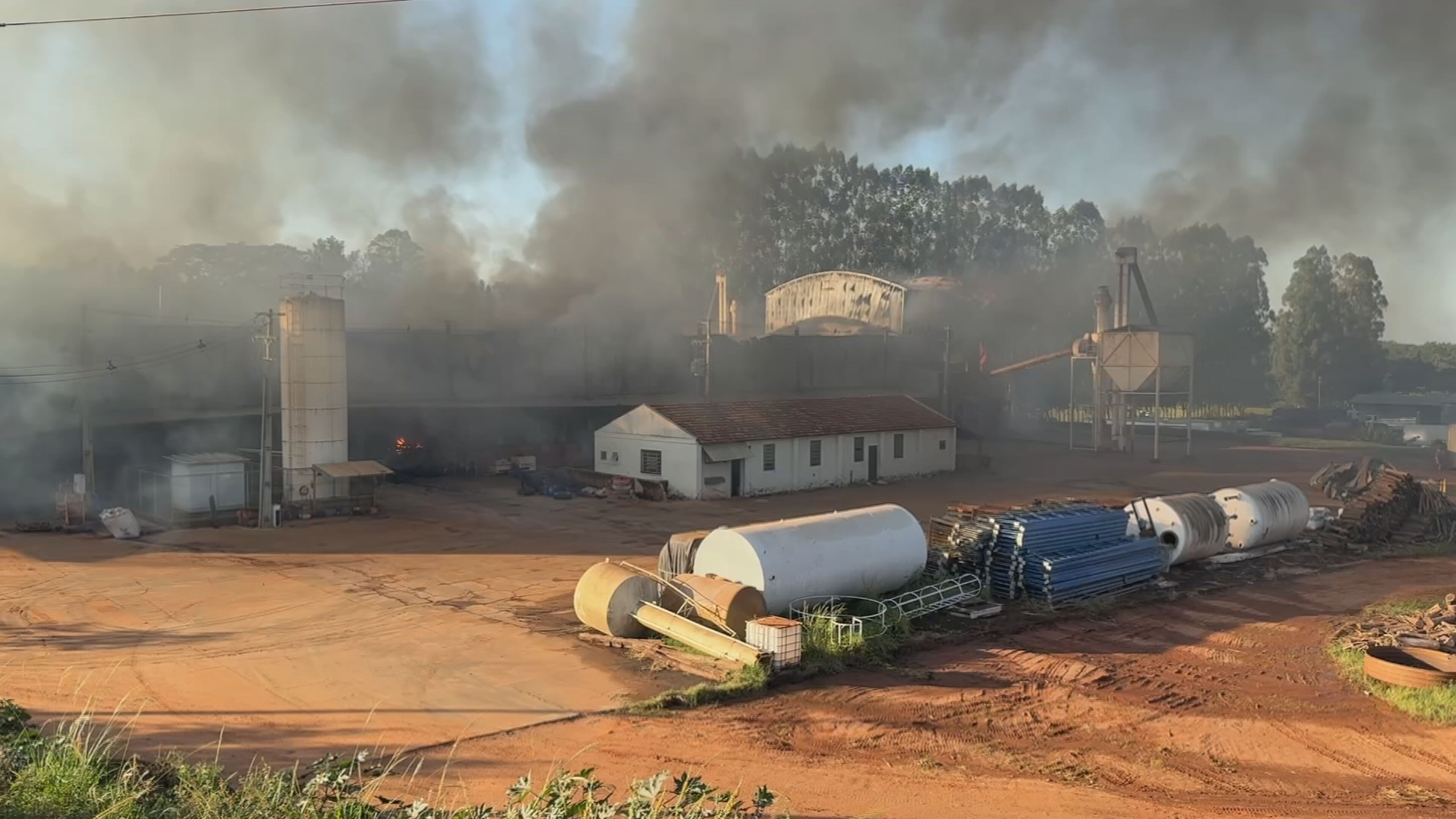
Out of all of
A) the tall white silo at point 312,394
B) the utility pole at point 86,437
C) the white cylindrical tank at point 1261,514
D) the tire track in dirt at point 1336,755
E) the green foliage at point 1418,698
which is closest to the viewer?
the tire track in dirt at point 1336,755

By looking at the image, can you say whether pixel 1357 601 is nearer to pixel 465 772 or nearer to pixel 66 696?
pixel 465 772

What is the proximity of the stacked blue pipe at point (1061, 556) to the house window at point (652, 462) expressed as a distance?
1374 cm

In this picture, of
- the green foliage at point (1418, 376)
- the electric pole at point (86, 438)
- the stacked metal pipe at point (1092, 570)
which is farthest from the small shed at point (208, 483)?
the green foliage at point (1418, 376)

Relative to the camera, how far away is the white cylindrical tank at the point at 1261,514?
21.4 metres

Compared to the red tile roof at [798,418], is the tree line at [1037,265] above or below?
above

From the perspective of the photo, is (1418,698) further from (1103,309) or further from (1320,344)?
(1320,344)

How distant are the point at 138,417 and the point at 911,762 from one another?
25.4 m

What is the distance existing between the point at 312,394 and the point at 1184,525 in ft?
68.2

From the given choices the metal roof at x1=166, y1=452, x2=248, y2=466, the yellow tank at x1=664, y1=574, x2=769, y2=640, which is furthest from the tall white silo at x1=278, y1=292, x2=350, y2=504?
the yellow tank at x1=664, y1=574, x2=769, y2=640

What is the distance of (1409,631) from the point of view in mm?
14883

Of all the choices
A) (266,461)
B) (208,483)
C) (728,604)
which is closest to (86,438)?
(208,483)

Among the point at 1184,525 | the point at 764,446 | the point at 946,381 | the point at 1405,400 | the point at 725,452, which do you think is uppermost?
the point at 946,381

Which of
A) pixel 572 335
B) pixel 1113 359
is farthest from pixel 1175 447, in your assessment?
pixel 572 335

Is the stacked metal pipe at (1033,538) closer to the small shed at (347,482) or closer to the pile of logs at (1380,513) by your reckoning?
the pile of logs at (1380,513)
